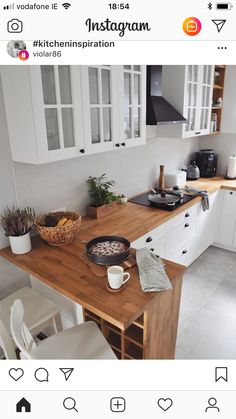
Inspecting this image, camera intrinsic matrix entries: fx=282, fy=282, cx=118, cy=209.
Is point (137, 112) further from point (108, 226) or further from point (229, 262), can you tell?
point (229, 262)

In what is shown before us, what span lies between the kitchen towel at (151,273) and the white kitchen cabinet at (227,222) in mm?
1940

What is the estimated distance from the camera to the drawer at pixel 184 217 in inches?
92.5

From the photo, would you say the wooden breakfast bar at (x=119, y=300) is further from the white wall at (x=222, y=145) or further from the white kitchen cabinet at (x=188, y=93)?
the white wall at (x=222, y=145)

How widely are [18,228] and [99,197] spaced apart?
74 centimetres

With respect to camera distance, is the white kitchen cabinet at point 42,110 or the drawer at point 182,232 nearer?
the white kitchen cabinet at point 42,110

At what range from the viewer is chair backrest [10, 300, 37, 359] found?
1.05 m

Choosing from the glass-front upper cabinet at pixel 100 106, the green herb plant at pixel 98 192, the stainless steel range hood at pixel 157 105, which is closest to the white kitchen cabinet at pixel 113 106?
the glass-front upper cabinet at pixel 100 106
